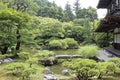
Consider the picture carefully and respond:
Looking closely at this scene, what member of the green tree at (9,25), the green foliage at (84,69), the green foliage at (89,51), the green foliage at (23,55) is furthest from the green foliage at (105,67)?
the green tree at (9,25)

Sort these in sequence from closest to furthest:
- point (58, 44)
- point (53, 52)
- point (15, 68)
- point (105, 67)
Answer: point (105, 67), point (15, 68), point (53, 52), point (58, 44)

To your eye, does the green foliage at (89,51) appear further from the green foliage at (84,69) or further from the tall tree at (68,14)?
the tall tree at (68,14)

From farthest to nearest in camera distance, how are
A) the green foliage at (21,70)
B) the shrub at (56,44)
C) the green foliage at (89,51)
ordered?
the shrub at (56,44) < the green foliage at (89,51) < the green foliage at (21,70)

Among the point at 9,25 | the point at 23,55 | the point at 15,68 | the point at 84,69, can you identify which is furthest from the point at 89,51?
the point at 84,69

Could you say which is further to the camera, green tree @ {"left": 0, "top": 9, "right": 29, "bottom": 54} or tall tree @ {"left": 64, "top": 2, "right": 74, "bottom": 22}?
tall tree @ {"left": 64, "top": 2, "right": 74, "bottom": 22}

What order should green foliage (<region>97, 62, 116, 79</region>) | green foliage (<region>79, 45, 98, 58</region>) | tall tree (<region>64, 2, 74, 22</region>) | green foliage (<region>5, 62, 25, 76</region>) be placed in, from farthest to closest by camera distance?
tall tree (<region>64, 2, 74, 22</region>) → green foliage (<region>79, 45, 98, 58</region>) → green foliage (<region>5, 62, 25, 76</region>) → green foliage (<region>97, 62, 116, 79</region>)

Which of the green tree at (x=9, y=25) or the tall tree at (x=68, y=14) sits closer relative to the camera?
the green tree at (x=9, y=25)

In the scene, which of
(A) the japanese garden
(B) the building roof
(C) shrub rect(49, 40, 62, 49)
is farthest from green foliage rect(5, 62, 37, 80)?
(C) shrub rect(49, 40, 62, 49)

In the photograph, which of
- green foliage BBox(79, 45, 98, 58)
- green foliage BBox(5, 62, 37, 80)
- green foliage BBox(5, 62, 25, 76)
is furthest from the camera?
green foliage BBox(79, 45, 98, 58)

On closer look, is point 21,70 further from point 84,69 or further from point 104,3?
point 104,3

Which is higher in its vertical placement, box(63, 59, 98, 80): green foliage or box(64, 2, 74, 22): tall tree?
box(64, 2, 74, 22): tall tree

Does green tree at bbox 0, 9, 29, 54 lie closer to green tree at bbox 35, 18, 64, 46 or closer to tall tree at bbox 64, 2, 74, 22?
green tree at bbox 35, 18, 64, 46

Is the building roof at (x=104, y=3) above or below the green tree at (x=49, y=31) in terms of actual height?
above

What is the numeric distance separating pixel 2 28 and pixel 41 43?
1290 cm
